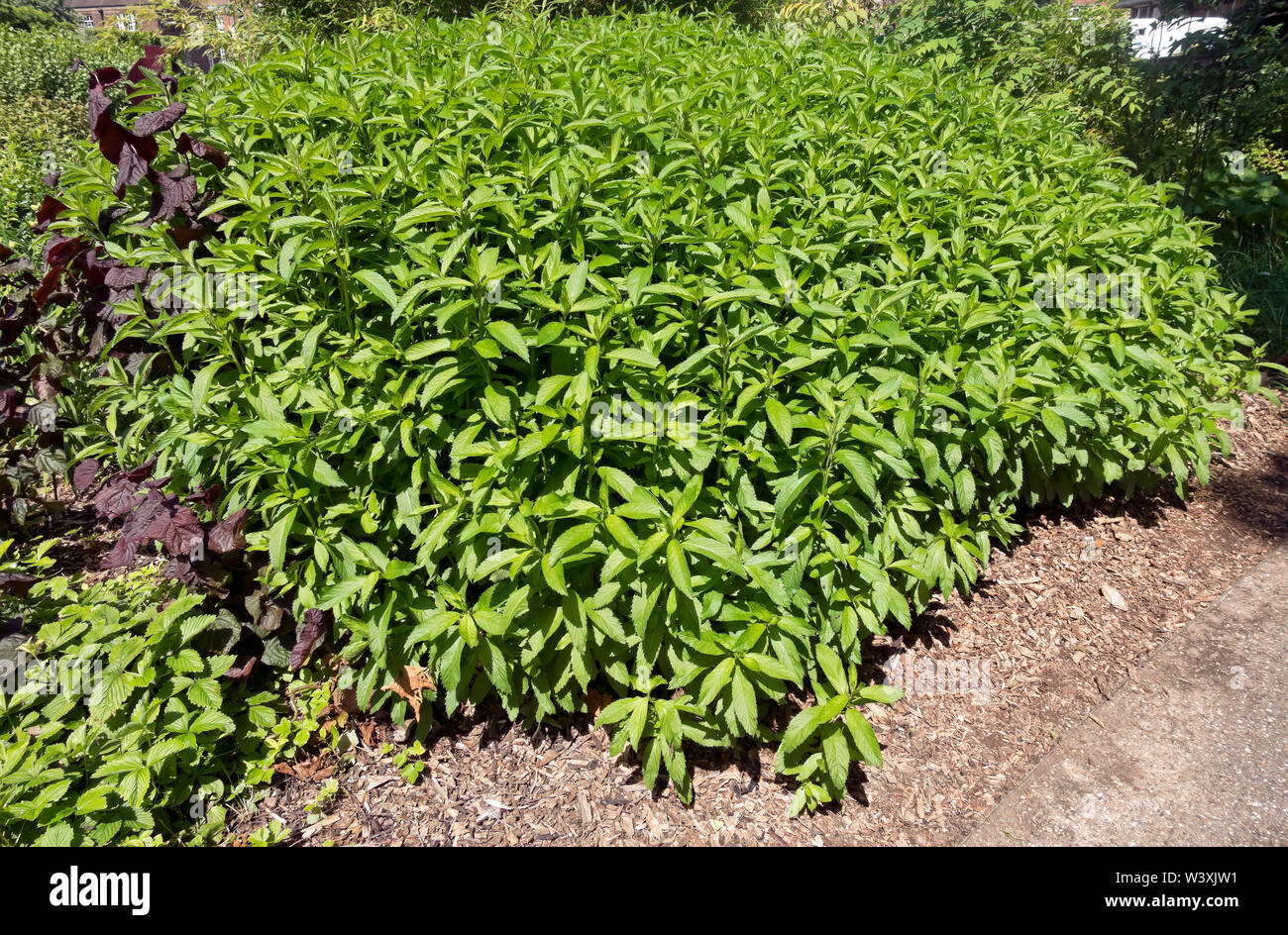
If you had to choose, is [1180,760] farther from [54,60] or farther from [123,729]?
[54,60]

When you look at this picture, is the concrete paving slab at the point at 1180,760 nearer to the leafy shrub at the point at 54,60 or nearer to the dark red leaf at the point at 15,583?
the dark red leaf at the point at 15,583

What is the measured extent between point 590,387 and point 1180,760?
2.47m

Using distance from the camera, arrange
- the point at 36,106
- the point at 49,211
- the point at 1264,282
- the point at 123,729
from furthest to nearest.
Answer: the point at 36,106 < the point at 1264,282 < the point at 49,211 < the point at 123,729

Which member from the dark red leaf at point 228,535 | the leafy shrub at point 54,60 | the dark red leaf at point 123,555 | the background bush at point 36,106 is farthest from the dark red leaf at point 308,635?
the leafy shrub at point 54,60

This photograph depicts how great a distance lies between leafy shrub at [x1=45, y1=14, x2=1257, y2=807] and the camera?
2.41 m

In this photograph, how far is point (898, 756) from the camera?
9.04ft

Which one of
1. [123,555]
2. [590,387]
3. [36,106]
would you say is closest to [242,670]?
[123,555]

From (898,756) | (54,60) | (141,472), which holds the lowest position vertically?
(898,756)

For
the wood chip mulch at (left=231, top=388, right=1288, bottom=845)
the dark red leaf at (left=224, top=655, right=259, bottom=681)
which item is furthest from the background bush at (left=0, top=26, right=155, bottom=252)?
the wood chip mulch at (left=231, top=388, right=1288, bottom=845)

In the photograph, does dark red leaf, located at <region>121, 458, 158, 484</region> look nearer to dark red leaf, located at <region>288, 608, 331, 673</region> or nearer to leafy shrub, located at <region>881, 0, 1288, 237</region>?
dark red leaf, located at <region>288, 608, 331, 673</region>

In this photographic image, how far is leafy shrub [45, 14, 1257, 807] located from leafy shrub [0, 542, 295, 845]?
43 cm

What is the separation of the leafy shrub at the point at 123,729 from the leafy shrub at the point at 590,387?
432mm
